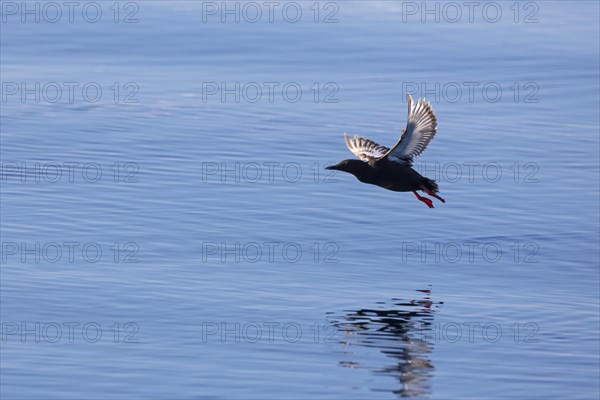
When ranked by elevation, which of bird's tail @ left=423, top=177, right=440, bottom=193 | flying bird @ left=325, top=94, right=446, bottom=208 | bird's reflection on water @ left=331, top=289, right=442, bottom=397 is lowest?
bird's reflection on water @ left=331, top=289, right=442, bottom=397

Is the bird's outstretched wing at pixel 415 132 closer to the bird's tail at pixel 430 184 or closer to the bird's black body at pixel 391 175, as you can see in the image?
the bird's black body at pixel 391 175

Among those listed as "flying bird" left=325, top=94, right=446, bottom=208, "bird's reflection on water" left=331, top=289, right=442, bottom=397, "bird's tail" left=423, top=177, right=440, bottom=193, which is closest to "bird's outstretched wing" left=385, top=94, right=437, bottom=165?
"flying bird" left=325, top=94, right=446, bottom=208

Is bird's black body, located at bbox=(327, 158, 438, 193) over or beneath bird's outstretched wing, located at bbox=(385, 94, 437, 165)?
beneath

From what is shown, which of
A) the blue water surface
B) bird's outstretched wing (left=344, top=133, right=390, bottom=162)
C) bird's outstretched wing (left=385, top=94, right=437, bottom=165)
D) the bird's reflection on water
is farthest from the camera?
bird's outstretched wing (left=344, top=133, right=390, bottom=162)

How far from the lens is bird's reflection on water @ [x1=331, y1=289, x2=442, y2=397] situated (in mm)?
22062

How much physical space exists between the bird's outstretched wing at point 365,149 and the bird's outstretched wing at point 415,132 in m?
0.85

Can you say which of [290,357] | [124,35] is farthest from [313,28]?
[290,357]

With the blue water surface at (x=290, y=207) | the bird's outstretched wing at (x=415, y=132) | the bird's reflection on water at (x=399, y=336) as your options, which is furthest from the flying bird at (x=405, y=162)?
the blue water surface at (x=290, y=207)

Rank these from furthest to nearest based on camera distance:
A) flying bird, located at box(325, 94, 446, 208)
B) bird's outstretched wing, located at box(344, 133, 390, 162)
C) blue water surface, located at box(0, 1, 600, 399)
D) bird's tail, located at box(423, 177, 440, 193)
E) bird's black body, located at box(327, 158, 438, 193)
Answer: bird's outstretched wing, located at box(344, 133, 390, 162)
bird's tail, located at box(423, 177, 440, 193)
bird's black body, located at box(327, 158, 438, 193)
flying bird, located at box(325, 94, 446, 208)
blue water surface, located at box(0, 1, 600, 399)

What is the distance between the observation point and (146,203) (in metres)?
31.7

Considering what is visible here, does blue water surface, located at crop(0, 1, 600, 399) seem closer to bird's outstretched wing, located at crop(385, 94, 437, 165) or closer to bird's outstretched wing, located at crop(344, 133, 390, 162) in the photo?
bird's outstretched wing, located at crop(344, 133, 390, 162)

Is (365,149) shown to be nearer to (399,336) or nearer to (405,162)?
(405,162)

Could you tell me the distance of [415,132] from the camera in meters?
24.0

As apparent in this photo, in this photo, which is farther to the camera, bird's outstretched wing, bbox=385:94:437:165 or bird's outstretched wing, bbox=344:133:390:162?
bird's outstretched wing, bbox=344:133:390:162
